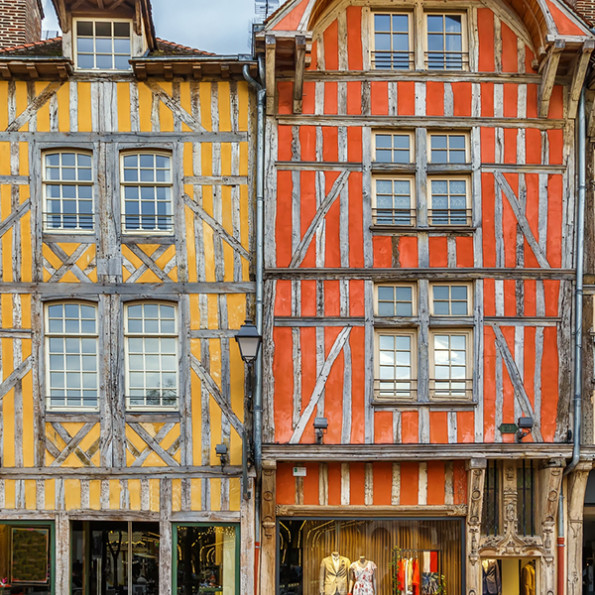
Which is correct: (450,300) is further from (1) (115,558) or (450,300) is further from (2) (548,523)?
(1) (115,558)

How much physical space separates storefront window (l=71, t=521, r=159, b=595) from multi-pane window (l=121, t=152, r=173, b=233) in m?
4.69

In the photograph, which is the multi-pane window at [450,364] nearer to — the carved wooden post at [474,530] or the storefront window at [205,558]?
the carved wooden post at [474,530]

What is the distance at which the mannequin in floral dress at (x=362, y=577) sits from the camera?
1181cm

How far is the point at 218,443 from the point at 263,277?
2661 mm

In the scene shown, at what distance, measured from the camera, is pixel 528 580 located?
12.0m

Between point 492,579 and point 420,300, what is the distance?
4.62m

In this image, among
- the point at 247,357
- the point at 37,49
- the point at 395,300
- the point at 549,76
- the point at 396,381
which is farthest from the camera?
the point at 37,49

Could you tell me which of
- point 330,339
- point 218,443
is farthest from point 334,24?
point 218,443

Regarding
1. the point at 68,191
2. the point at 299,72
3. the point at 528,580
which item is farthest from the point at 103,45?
the point at 528,580

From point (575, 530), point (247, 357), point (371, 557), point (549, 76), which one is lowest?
point (371, 557)

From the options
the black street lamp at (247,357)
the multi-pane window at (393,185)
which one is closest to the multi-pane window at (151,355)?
the black street lamp at (247,357)

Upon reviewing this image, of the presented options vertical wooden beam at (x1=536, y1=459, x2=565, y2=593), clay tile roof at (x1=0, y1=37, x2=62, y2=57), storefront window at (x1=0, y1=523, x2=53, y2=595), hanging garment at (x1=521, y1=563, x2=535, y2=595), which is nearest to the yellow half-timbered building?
storefront window at (x1=0, y1=523, x2=53, y2=595)

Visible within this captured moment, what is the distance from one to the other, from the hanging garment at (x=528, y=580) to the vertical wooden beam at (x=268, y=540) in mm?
3966

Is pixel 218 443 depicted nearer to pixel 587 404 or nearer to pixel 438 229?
pixel 438 229
